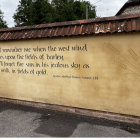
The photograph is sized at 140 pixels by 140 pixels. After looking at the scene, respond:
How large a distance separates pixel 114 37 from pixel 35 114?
3267 mm

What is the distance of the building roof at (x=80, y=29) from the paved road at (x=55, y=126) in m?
2.40

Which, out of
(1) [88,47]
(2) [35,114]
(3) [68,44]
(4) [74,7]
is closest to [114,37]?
(1) [88,47]

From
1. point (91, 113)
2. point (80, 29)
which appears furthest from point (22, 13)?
point (91, 113)

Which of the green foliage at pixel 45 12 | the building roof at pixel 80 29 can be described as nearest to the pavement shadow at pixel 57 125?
the building roof at pixel 80 29

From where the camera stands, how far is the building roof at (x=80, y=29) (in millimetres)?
3629

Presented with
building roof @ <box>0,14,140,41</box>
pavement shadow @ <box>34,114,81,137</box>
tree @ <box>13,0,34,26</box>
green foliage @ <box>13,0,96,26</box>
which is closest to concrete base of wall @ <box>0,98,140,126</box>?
pavement shadow @ <box>34,114,81,137</box>

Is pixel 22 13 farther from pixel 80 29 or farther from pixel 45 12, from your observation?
pixel 80 29

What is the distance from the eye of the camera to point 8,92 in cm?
546

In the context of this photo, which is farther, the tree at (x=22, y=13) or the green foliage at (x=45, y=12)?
the tree at (x=22, y=13)

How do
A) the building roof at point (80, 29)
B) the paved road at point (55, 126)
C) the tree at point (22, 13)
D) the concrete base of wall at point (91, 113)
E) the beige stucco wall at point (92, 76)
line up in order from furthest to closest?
1. the tree at point (22, 13)
2. the concrete base of wall at point (91, 113)
3. the beige stucco wall at point (92, 76)
4. the building roof at point (80, 29)
5. the paved road at point (55, 126)

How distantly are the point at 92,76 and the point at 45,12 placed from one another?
100 ft

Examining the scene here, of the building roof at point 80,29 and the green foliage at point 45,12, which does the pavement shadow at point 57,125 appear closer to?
the building roof at point 80,29

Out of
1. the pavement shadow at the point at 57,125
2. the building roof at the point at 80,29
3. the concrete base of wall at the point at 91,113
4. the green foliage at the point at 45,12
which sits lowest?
the pavement shadow at the point at 57,125

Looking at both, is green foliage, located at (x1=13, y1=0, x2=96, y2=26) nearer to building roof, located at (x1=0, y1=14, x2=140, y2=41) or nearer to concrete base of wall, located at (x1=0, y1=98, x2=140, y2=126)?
building roof, located at (x1=0, y1=14, x2=140, y2=41)
